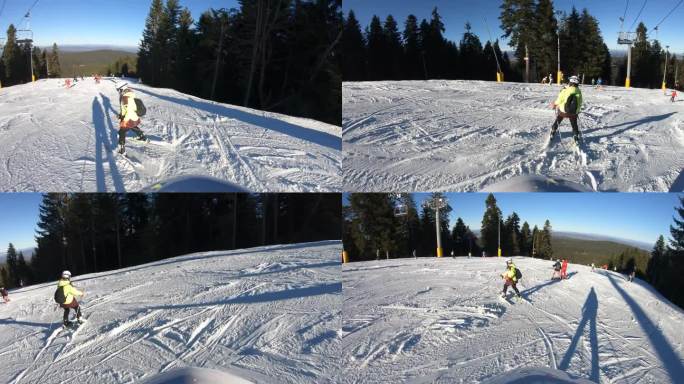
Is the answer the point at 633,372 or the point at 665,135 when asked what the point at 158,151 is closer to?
the point at 633,372

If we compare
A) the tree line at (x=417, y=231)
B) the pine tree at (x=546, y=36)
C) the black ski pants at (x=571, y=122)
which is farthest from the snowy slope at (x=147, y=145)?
the pine tree at (x=546, y=36)

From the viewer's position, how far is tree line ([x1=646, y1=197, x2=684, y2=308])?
7.66 ft

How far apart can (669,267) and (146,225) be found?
3.19 m

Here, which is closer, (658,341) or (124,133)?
(658,341)

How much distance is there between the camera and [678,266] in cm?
238

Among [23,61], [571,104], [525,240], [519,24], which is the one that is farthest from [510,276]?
[23,61]

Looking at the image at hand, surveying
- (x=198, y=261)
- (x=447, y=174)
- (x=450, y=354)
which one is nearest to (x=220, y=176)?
(x=198, y=261)

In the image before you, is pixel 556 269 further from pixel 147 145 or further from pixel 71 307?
pixel 71 307

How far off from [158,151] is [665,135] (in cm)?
371

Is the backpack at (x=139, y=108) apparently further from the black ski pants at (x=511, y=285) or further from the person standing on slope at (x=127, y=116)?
the black ski pants at (x=511, y=285)

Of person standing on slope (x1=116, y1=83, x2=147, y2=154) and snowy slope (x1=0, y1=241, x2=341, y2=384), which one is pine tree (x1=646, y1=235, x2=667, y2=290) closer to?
snowy slope (x1=0, y1=241, x2=341, y2=384)

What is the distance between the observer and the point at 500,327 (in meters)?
2.93

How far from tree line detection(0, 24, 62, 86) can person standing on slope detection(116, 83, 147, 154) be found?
0.60 meters

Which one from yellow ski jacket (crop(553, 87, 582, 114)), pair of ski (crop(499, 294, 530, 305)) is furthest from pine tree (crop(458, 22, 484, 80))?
pair of ski (crop(499, 294, 530, 305))
